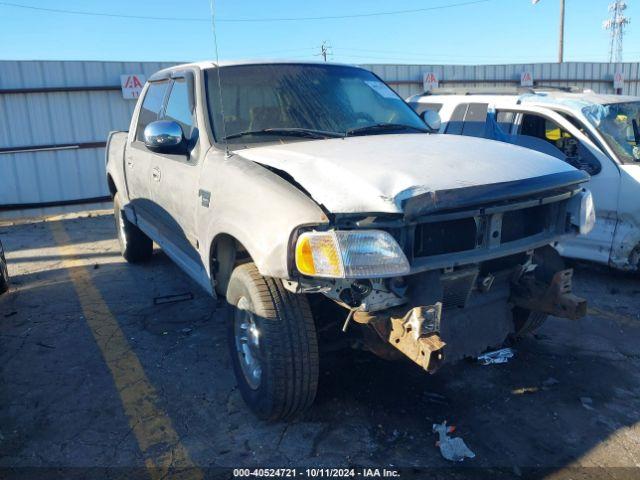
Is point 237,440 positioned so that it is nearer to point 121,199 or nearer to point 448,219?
point 448,219

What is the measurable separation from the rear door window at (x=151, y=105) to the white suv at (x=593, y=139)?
2.75 m

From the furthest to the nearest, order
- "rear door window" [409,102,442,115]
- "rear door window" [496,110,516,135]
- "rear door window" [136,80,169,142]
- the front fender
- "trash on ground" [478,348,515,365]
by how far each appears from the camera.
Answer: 1. "rear door window" [409,102,442,115]
2. "rear door window" [496,110,516,135]
3. "rear door window" [136,80,169,142]
4. "trash on ground" [478,348,515,365]
5. the front fender

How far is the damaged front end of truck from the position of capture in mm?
2557

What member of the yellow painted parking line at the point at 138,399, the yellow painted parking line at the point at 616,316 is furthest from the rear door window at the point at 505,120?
the yellow painted parking line at the point at 138,399

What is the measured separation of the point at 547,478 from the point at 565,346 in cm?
171

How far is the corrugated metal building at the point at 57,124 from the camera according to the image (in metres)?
10.5

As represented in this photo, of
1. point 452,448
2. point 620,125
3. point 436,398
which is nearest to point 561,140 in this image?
point 620,125

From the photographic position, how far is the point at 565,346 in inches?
169

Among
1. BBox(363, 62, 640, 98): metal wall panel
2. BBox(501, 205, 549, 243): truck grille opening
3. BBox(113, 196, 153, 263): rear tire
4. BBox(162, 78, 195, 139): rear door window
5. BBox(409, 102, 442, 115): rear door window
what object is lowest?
BBox(113, 196, 153, 263): rear tire

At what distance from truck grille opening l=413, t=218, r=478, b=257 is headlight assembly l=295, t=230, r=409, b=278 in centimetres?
22

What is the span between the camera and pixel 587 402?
11.4ft

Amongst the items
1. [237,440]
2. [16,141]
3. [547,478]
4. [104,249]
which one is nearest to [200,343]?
[237,440]

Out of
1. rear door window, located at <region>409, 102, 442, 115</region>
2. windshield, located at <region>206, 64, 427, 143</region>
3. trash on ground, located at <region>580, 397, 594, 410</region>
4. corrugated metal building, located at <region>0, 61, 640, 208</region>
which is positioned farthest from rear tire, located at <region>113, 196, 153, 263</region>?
corrugated metal building, located at <region>0, 61, 640, 208</region>

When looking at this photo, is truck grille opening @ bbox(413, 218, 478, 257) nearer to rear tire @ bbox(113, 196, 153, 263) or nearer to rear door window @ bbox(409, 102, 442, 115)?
rear tire @ bbox(113, 196, 153, 263)
